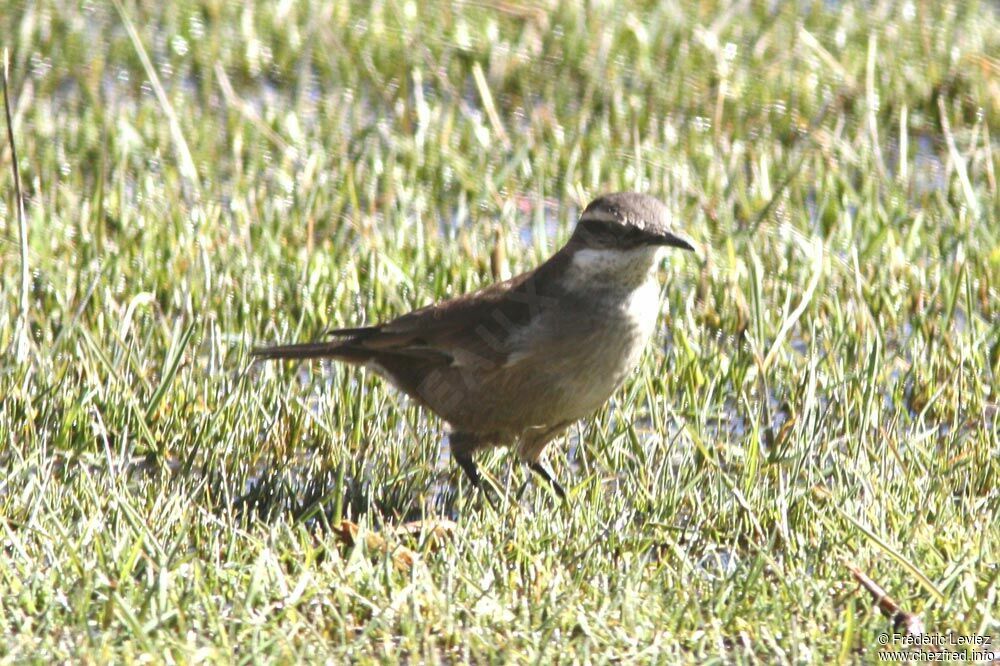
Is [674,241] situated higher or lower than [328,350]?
higher

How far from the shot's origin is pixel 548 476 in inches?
212

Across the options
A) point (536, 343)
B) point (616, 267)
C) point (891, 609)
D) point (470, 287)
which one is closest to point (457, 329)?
point (536, 343)

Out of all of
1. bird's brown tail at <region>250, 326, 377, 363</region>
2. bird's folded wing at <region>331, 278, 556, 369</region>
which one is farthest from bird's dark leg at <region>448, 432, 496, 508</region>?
bird's brown tail at <region>250, 326, 377, 363</region>

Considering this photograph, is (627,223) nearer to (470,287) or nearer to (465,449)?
(465,449)

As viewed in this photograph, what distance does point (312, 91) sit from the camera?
922 cm

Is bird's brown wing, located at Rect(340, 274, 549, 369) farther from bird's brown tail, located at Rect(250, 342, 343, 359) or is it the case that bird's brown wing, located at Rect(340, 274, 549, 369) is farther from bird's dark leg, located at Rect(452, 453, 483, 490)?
bird's dark leg, located at Rect(452, 453, 483, 490)

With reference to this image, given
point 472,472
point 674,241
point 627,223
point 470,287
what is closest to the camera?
point 674,241

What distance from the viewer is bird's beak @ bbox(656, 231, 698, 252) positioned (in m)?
5.33

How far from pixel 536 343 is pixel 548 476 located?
16.9 inches

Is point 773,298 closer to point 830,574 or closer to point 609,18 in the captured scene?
point 830,574

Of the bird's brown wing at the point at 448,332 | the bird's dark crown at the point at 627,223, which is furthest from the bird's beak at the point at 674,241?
the bird's brown wing at the point at 448,332

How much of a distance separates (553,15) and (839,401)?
15.4 feet

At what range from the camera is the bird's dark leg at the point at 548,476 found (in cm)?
527

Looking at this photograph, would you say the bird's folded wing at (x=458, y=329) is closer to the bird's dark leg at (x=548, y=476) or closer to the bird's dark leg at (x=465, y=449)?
the bird's dark leg at (x=465, y=449)
